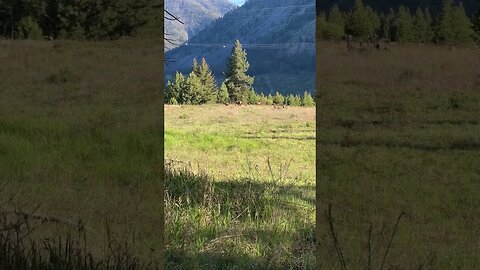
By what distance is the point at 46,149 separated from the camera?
169 inches

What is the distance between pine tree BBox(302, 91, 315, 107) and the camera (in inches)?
502

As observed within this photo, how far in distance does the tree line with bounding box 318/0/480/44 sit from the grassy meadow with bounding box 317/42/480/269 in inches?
4.5

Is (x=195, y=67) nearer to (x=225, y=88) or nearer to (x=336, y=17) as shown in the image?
(x=225, y=88)

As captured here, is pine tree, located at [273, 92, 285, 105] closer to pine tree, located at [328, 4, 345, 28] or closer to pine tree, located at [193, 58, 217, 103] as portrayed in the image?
pine tree, located at [193, 58, 217, 103]

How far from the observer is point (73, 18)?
3.64 m

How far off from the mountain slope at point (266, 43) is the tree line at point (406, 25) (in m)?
5.98

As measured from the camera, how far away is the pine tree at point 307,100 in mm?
12742

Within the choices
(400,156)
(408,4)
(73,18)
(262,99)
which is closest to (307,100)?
(262,99)

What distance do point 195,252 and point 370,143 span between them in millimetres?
1910

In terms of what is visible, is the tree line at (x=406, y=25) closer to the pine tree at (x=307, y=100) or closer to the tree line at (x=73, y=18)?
the tree line at (x=73, y=18)

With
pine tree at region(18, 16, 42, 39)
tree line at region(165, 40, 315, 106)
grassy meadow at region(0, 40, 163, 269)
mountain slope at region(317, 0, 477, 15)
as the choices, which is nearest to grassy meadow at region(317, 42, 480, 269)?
mountain slope at region(317, 0, 477, 15)

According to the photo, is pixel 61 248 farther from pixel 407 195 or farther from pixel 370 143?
pixel 370 143

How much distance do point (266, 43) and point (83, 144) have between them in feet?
23.7

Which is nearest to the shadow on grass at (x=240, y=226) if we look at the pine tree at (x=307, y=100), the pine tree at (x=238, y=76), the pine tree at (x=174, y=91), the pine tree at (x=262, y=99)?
the pine tree at (x=238, y=76)
